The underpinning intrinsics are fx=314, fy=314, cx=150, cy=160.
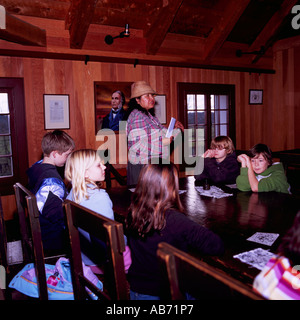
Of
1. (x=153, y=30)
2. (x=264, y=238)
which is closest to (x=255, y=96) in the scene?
(x=153, y=30)

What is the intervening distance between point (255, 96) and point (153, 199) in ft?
19.4

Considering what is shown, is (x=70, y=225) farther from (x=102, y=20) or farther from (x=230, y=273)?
(x=102, y=20)

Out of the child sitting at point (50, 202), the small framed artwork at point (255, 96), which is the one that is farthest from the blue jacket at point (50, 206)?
the small framed artwork at point (255, 96)

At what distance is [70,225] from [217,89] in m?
5.32

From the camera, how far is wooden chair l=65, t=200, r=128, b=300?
1045 millimetres

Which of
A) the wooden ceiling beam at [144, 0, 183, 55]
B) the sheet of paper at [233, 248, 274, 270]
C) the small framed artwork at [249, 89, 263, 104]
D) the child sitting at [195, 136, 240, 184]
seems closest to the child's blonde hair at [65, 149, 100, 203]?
the sheet of paper at [233, 248, 274, 270]

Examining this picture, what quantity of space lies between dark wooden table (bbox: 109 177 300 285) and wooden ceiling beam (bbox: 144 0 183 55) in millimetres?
3079

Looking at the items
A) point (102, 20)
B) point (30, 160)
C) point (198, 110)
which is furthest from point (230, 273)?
point (198, 110)

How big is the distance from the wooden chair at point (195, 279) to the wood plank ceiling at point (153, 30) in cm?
378

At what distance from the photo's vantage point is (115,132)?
16.7 feet

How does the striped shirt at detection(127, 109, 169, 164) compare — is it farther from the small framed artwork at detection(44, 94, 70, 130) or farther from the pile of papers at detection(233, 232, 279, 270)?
the pile of papers at detection(233, 232, 279, 270)

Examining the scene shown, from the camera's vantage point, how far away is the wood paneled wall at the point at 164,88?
4449mm

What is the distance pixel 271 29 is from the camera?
615 cm

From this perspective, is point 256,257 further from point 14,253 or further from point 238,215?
point 14,253
